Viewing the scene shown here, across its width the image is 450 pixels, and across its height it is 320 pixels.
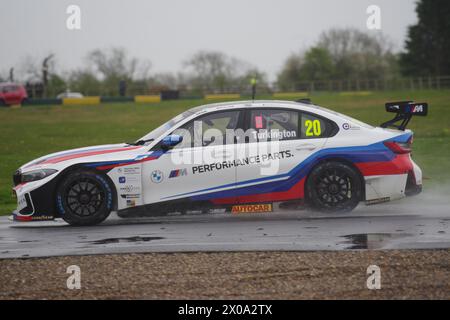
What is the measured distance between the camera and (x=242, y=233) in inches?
361

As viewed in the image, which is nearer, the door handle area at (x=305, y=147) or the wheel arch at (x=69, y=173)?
the wheel arch at (x=69, y=173)

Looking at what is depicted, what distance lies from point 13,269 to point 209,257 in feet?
6.25

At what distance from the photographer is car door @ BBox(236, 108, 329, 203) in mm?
10133

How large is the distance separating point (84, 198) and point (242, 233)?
222 centimetres

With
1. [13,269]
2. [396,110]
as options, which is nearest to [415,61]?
[396,110]

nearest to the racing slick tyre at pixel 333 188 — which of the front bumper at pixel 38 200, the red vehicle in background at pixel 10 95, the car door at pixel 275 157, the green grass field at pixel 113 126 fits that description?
the car door at pixel 275 157

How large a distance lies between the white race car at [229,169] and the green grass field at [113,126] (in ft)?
9.60

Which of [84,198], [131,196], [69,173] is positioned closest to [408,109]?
[131,196]

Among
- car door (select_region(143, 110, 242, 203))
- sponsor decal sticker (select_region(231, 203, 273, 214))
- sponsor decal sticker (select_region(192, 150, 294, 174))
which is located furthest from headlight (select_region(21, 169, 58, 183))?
sponsor decal sticker (select_region(231, 203, 273, 214))

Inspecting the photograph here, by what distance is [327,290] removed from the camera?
6.50 metres

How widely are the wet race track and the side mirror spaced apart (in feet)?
3.38

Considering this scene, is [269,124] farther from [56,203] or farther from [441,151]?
[441,151]

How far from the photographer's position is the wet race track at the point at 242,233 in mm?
8305

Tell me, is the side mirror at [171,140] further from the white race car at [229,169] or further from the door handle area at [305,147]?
the door handle area at [305,147]
